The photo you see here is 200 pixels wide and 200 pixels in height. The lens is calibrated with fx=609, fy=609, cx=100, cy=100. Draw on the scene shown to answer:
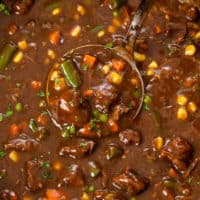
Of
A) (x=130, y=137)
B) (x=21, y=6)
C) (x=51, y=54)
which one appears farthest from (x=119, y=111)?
(x=21, y=6)

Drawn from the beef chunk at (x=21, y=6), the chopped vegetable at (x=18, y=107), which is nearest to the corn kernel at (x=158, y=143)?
the chopped vegetable at (x=18, y=107)

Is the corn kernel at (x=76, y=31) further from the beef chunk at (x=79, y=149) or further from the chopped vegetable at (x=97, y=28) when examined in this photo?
the beef chunk at (x=79, y=149)

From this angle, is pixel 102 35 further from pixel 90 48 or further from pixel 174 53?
pixel 174 53

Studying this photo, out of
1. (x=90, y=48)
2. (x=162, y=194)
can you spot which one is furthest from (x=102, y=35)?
(x=162, y=194)

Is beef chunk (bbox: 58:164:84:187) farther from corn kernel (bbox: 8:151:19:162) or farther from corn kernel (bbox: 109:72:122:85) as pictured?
corn kernel (bbox: 109:72:122:85)

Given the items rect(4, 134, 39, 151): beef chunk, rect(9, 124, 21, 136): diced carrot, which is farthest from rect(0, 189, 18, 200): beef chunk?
rect(9, 124, 21, 136): diced carrot

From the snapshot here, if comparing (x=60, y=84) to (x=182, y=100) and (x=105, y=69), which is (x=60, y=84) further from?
(x=182, y=100)

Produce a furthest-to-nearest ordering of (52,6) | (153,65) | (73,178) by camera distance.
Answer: (52,6) < (153,65) < (73,178)
